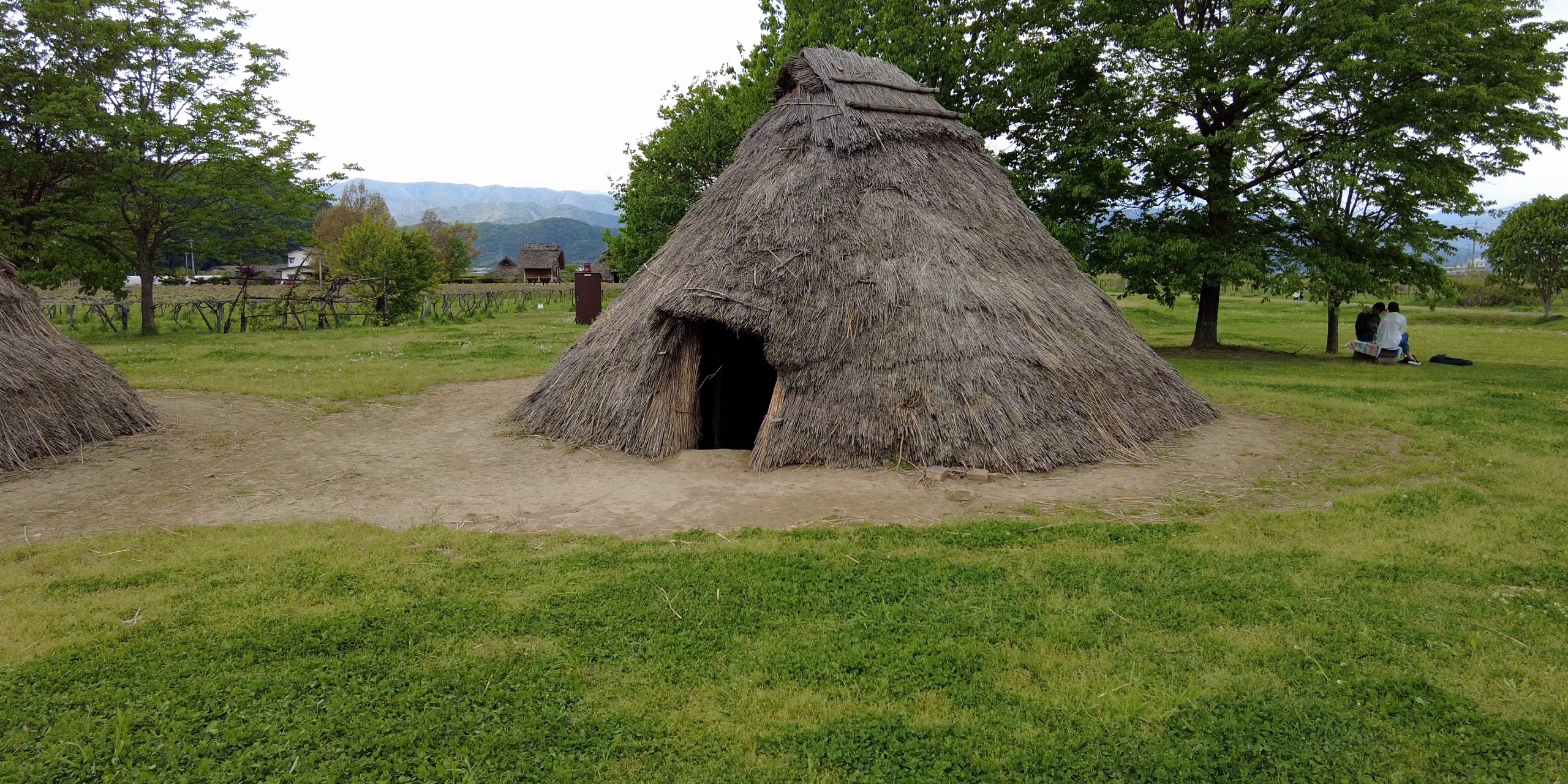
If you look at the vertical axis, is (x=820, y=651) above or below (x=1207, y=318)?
below

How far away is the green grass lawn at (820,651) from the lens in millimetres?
3604

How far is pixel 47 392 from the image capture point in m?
8.83

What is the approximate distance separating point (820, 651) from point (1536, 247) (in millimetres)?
40295

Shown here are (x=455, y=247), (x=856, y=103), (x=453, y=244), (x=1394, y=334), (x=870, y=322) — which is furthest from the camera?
(x=455, y=247)

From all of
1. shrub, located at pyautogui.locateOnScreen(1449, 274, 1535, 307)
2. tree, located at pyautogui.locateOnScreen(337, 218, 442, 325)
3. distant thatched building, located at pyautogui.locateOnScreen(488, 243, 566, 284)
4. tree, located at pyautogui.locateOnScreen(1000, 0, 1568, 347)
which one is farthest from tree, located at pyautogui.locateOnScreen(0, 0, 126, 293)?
shrub, located at pyautogui.locateOnScreen(1449, 274, 1535, 307)

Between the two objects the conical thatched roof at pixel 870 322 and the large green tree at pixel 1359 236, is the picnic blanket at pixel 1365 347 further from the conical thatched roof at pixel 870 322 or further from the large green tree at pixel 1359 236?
the conical thatched roof at pixel 870 322

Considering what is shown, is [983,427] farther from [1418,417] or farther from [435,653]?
[1418,417]

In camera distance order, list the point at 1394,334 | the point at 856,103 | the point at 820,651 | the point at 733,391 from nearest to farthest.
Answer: the point at 820,651 → the point at 856,103 → the point at 733,391 → the point at 1394,334

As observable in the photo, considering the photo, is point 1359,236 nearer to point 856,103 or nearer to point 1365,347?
point 1365,347

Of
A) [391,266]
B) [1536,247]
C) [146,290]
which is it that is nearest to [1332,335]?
[1536,247]

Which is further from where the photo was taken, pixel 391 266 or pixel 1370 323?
pixel 391 266

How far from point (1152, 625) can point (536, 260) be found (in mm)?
68240

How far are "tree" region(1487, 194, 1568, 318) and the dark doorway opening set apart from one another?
111ft

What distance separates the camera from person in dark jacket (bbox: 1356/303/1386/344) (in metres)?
18.4
